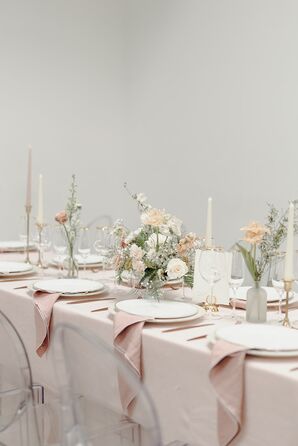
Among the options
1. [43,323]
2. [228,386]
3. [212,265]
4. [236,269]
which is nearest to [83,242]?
[43,323]

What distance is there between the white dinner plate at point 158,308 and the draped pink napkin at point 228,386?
0.39 meters

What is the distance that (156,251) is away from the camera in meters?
2.20

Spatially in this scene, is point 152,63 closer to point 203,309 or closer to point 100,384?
point 203,309

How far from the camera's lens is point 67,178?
5.05 metres

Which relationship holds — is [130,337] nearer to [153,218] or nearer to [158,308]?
[158,308]

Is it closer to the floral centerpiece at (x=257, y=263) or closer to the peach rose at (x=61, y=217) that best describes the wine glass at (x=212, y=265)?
the floral centerpiece at (x=257, y=263)

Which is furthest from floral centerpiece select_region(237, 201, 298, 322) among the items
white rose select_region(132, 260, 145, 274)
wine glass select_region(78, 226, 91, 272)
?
wine glass select_region(78, 226, 91, 272)

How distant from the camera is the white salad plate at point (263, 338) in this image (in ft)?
5.19

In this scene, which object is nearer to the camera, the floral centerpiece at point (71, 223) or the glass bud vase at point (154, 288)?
the glass bud vase at point (154, 288)

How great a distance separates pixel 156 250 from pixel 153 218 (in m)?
0.12

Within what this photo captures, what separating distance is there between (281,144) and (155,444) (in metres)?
3.31

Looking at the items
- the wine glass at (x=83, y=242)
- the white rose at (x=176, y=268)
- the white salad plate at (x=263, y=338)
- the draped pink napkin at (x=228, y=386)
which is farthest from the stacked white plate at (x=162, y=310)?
the wine glass at (x=83, y=242)

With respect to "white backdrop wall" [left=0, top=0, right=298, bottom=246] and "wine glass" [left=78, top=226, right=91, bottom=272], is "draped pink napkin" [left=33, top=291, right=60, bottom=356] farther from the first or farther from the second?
"white backdrop wall" [left=0, top=0, right=298, bottom=246]

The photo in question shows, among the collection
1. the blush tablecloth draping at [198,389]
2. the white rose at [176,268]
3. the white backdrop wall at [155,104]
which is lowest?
the blush tablecloth draping at [198,389]
